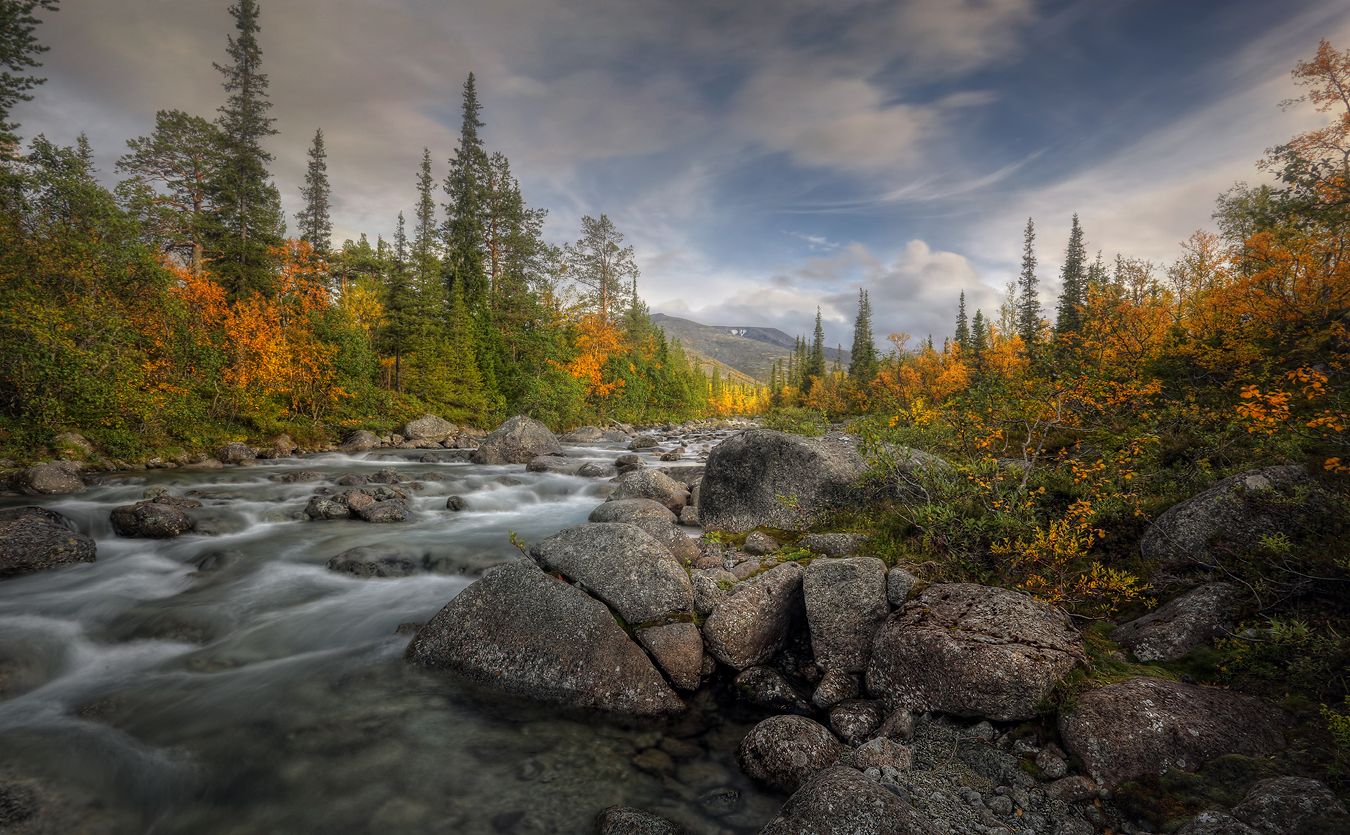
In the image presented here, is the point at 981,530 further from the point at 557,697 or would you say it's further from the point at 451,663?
the point at 451,663

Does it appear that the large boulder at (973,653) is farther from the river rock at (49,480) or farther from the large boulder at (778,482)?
the river rock at (49,480)

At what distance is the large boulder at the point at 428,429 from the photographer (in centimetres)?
3241

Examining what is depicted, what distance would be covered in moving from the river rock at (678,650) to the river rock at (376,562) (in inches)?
253

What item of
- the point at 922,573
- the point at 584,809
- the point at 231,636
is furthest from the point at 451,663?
the point at 922,573

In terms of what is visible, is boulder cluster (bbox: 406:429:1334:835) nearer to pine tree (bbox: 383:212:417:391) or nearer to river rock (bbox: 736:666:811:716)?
river rock (bbox: 736:666:811:716)

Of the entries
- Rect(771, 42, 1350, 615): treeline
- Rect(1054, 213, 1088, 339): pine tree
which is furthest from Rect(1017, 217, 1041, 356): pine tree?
Rect(771, 42, 1350, 615): treeline

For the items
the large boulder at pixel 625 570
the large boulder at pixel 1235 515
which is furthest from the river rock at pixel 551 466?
the large boulder at pixel 1235 515

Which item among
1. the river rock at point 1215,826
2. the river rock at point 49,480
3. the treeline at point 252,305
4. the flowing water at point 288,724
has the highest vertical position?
the treeline at point 252,305

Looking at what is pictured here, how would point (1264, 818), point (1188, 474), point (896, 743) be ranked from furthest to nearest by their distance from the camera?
point (1188, 474)
point (896, 743)
point (1264, 818)

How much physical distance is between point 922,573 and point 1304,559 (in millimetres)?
3586

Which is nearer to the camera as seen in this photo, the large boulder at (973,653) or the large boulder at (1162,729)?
the large boulder at (1162,729)

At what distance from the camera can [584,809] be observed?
16.2 feet

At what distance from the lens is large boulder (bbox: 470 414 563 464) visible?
25.1 metres

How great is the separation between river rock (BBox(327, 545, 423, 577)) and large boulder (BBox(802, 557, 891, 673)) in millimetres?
8396
